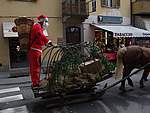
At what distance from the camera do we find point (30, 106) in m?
6.68

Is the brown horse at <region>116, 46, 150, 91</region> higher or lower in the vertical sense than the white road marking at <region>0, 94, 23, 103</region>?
higher

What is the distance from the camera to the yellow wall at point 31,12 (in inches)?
618

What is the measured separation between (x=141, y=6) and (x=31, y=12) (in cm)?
825

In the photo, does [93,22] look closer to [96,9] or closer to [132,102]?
[96,9]

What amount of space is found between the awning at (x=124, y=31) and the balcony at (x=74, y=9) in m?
Answer: 1.58

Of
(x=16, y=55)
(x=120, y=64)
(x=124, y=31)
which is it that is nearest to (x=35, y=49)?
(x=120, y=64)

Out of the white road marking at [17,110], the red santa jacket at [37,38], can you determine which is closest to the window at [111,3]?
the red santa jacket at [37,38]

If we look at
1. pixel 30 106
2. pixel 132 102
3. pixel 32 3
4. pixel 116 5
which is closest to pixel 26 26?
pixel 30 106

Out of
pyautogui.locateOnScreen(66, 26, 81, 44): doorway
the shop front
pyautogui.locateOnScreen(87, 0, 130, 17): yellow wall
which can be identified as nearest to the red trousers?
pyautogui.locateOnScreen(66, 26, 81, 44): doorway

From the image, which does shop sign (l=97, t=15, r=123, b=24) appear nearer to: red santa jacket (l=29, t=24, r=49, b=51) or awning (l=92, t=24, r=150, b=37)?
awning (l=92, t=24, r=150, b=37)

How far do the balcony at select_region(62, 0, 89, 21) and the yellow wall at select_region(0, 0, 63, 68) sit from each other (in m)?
0.47

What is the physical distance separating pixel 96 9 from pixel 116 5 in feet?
6.80

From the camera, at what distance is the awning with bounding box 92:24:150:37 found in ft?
58.9

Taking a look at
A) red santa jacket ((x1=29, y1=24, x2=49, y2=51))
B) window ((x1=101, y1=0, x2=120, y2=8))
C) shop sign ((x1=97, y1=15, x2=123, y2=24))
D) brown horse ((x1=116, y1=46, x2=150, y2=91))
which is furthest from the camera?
window ((x1=101, y1=0, x2=120, y2=8))
